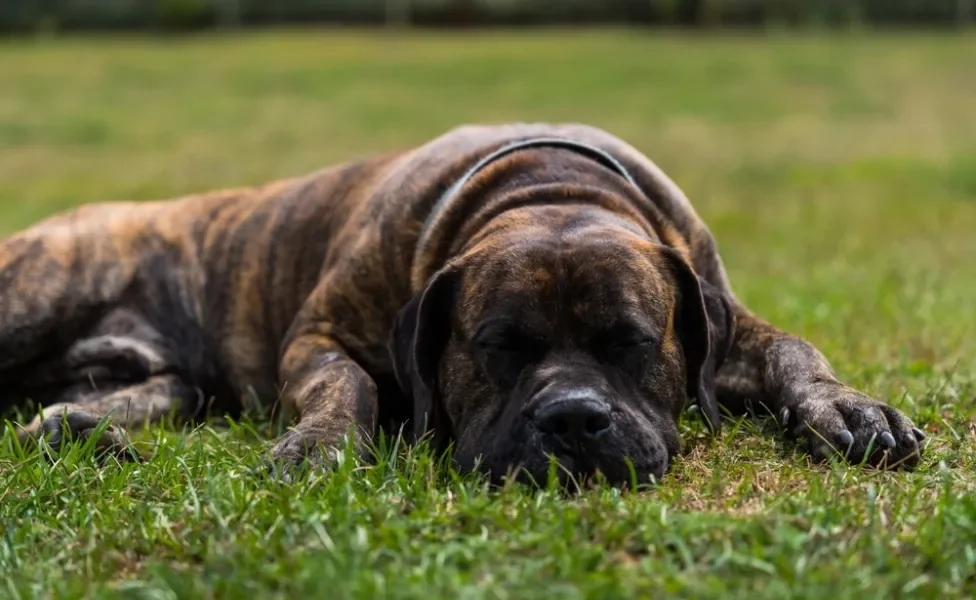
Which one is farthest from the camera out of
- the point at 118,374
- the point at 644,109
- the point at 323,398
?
the point at 644,109

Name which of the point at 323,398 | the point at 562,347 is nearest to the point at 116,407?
the point at 323,398

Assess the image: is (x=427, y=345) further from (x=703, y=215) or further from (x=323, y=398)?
(x=703, y=215)

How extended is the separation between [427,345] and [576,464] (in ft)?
2.54

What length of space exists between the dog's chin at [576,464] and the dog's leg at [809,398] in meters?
0.57

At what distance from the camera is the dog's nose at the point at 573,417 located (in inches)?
130

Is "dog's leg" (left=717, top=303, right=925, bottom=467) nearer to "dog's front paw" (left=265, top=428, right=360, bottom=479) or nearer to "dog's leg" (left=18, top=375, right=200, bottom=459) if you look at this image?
"dog's front paw" (left=265, top=428, right=360, bottom=479)

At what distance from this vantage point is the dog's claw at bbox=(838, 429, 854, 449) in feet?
11.8

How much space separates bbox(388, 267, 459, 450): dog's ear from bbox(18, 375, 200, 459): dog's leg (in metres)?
0.88

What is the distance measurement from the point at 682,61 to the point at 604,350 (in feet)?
61.2

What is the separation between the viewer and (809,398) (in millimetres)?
3902

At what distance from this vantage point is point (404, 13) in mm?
25797

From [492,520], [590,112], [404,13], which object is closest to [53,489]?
[492,520]

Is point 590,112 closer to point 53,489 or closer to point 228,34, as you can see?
point 228,34

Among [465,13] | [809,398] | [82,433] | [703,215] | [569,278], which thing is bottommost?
[465,13]
